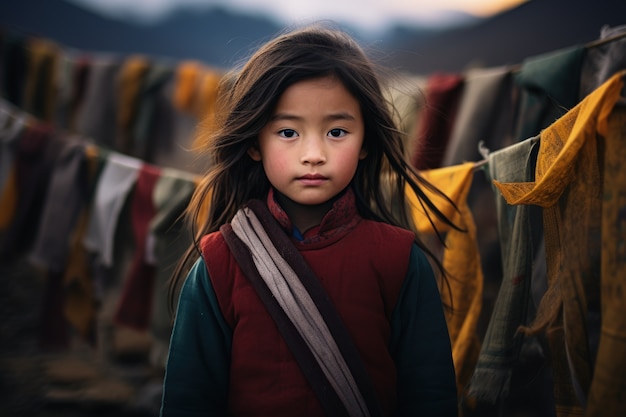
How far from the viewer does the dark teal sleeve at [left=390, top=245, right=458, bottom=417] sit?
126cm

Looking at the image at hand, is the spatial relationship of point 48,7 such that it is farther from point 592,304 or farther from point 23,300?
point 592,304

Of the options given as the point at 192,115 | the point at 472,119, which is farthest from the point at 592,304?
the point at 192,115

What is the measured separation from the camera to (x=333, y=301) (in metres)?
1.27

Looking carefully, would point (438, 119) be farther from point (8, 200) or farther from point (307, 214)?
point (8, 200)

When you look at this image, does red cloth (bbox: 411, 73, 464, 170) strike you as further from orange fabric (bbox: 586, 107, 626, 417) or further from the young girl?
orange fabric (bbox: 586, 107, 626, 417)

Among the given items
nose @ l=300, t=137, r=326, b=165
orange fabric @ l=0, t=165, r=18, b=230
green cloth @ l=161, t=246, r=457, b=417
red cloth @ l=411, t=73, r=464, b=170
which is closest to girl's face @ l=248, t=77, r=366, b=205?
nose @ l=300, t=137, r=326, b=165

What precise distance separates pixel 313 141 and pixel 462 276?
0.78 m

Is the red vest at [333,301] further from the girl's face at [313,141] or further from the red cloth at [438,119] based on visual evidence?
the red cloth at [438,119]

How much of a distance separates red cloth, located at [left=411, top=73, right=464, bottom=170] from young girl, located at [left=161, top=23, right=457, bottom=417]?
1498mm

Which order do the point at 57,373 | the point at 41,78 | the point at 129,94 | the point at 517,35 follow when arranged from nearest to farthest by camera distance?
the point at 57,373 → the point at 129,94 → the point at 41,78 → the point at 517,35

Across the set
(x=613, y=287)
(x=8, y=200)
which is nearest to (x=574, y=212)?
(x=613, y=287)

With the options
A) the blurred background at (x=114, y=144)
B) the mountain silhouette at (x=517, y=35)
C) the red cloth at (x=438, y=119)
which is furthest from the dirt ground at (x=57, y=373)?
the mountain silhouette at (x=517, y=35)

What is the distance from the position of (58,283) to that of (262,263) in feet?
8.53

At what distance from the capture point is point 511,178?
4.80ft
